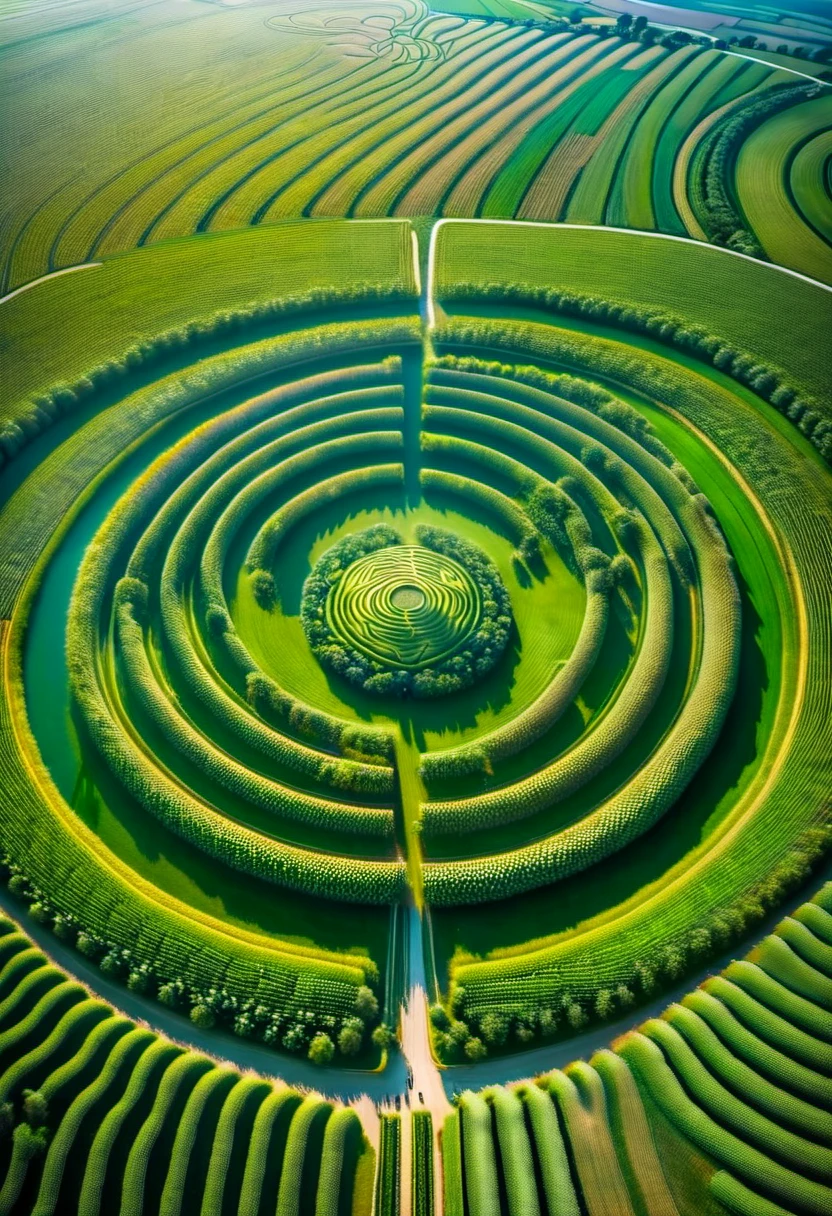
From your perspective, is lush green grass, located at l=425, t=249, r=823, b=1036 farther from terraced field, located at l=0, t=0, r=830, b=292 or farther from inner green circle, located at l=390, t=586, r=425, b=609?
inner green circle, located at l=390, t=586, r=425, b=609

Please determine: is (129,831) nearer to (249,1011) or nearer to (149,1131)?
(249,1011)

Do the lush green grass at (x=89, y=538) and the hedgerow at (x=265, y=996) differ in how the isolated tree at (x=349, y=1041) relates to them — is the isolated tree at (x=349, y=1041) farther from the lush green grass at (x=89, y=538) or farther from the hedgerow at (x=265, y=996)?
the lush green grass at (x=89, y=538)

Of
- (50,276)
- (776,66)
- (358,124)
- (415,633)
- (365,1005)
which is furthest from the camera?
(776,66)

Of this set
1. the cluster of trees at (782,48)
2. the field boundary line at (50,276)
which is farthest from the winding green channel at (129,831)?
the cluster of trees at (782,48)

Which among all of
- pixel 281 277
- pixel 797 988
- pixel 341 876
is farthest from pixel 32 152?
pixel 797 988

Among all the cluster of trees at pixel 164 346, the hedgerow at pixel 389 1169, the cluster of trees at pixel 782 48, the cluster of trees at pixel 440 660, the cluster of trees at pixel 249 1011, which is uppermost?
the cluster of trees at pixel 782 48

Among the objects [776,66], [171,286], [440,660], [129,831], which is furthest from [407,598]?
[776,66]
